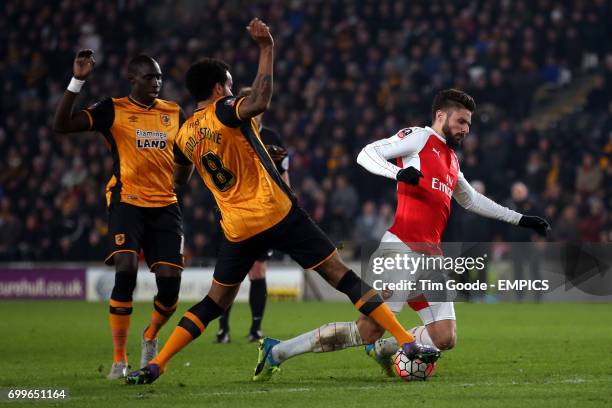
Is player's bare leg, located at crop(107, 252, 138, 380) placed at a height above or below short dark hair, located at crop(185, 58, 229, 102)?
below

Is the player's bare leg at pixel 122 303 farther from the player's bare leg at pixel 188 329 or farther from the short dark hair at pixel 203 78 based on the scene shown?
the short dark hair at pixel 203 78

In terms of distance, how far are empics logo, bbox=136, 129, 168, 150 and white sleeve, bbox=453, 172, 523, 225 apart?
2.37 metres

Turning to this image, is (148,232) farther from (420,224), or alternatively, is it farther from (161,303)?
(420,224)

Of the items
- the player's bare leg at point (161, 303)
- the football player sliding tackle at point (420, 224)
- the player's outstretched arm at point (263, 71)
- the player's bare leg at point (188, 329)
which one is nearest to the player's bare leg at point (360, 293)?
the football player sliding tackle at point (420, 224)

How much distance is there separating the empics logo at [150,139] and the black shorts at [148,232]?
49 cm

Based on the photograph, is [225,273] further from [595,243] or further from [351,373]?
[595,243]

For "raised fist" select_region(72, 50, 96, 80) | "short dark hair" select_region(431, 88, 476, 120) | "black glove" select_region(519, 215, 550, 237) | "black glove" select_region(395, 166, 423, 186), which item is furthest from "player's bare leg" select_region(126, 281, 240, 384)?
"black glove" select_region(519, 215, 550, 237)

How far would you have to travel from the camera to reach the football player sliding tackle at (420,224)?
313 inches

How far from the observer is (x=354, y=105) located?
78.9 ft

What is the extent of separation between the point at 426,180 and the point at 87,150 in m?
18.9

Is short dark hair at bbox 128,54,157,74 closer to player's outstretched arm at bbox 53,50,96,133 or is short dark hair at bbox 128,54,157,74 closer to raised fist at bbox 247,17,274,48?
player's outstretched arm at bbox 53,50,96,133

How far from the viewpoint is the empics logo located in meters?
8.75

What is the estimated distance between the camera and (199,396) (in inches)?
279

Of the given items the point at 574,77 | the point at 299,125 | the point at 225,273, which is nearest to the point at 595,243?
the point at 574,77
